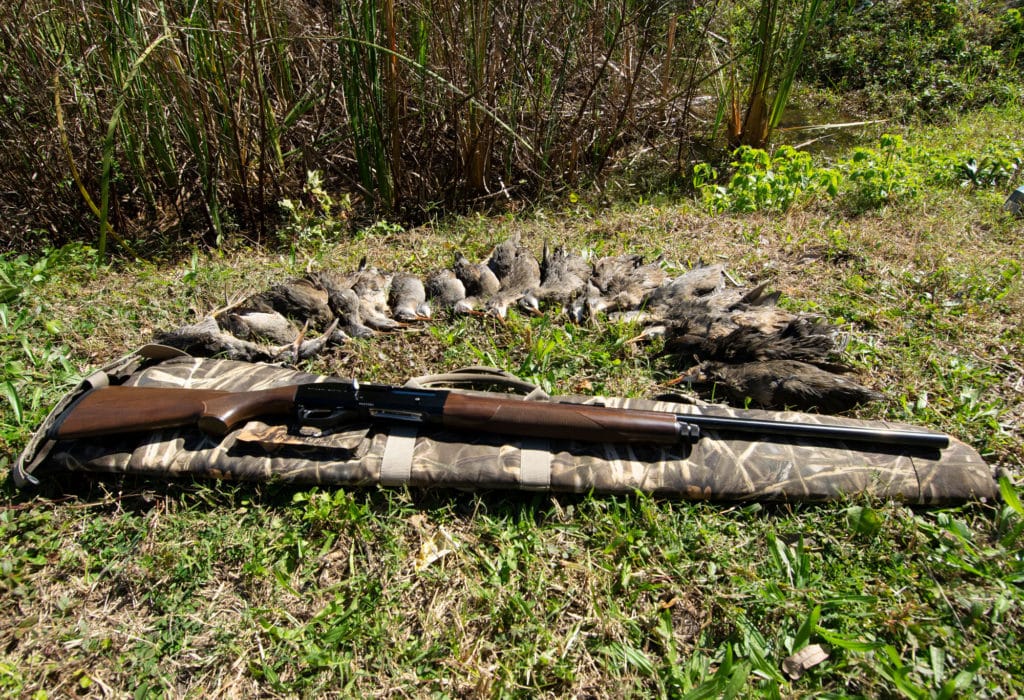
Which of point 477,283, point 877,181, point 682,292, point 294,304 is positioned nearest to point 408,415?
point 294,304

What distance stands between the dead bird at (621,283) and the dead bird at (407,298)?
3.53 ft

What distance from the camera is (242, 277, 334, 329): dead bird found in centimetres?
368

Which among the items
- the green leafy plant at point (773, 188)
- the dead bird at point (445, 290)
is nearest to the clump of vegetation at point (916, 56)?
the green leafy plant at point (773, 188)

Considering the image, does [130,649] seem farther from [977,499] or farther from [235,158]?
[235,158]

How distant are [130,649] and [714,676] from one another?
1.99 m

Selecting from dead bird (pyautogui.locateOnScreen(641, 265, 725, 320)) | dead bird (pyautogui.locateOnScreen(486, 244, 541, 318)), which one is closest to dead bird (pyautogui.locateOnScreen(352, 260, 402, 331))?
dead bird (pyautogui.locateOnScreen(486, 244, 541, 318))

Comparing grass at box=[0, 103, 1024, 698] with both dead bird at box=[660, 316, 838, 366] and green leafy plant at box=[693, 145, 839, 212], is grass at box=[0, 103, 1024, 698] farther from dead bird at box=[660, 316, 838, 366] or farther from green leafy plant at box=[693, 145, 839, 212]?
green leafy plant at box=[693, 145, 839, 212]

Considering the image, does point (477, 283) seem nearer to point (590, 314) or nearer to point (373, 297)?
point (373, 297)

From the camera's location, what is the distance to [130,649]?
6.79 feet

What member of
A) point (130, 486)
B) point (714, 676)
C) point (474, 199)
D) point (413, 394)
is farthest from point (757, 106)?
point (130, 486)

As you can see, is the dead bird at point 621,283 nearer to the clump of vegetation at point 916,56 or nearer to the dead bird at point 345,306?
the dead bird at point 345,306

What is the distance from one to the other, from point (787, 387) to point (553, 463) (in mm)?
1271

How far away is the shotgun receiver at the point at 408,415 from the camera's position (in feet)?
8.11

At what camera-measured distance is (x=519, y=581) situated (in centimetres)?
227
